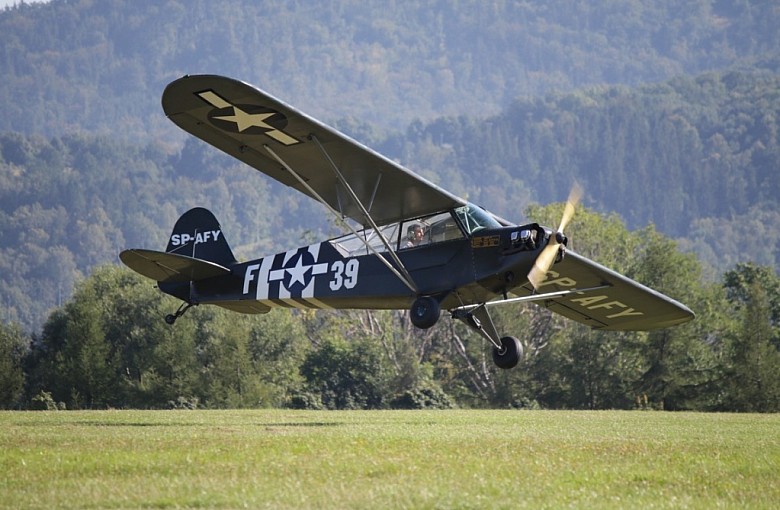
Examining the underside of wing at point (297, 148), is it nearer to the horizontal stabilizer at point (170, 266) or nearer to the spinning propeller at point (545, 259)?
the spinning propeller at point (545, 259)

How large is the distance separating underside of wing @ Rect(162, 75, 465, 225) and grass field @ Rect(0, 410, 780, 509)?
392cm

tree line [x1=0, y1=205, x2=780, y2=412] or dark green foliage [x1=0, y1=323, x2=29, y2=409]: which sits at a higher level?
tree line [x1=0, y1=205, x2=780, y2=412]

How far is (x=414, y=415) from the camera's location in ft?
72.1

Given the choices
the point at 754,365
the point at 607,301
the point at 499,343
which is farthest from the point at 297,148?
the point at 754,365

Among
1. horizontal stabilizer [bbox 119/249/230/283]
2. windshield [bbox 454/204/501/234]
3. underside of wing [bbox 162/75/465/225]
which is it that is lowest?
horizontal stabilizer [bbox 119/249/230/283]

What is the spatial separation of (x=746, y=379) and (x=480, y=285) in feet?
70.6

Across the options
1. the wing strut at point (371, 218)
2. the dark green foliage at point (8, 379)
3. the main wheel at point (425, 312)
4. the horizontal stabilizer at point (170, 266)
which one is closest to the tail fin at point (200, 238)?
the horizontal stabilizer at point (170, 266)

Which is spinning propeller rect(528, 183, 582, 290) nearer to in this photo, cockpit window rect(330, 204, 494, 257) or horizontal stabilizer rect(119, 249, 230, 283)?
cockpit window rect(330, 204, 494, 257)

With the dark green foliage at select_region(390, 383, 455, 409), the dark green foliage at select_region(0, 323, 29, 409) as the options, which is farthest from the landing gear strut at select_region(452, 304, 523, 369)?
the dark green foliage at select_region(0, 323, 29, 409)

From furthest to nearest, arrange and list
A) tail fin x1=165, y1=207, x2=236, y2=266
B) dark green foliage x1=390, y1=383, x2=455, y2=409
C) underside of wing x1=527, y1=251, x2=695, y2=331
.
Answer: dark green foliage x1=390, y1=383, x2=455, y2=409, tail fin x1=165, y1=207, x2=236, y2=266, underside of wing x1=527, y1=251, x2=695, y2=331

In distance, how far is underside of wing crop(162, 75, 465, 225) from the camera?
1571 centimetres

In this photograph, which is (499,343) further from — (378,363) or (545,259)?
(378,363)

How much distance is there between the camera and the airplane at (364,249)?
54.5 ft

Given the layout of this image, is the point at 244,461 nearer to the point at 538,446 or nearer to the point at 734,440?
the point at 538,446
